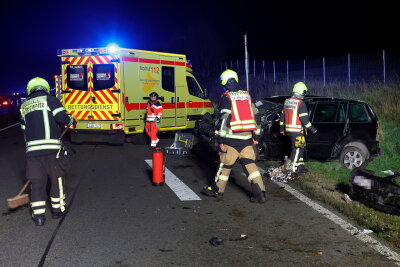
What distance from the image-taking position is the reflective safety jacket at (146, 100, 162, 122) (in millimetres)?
12967

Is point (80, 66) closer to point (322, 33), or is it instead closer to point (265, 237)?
point (265, 237)

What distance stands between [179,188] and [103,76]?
19.7 ft

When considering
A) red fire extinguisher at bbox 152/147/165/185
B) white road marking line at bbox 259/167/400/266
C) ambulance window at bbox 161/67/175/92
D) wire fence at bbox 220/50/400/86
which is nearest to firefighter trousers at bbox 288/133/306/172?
white road marking line at bbox 259/167/400/266

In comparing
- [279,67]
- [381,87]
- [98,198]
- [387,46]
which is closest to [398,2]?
[387,46]

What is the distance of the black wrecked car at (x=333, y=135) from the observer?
9.37 metres

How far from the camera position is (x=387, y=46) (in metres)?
45.0

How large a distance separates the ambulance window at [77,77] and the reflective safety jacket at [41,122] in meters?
7.32

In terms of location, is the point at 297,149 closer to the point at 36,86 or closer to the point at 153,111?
the point at 36,86

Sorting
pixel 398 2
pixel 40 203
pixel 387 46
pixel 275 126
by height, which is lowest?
pixel 40 203

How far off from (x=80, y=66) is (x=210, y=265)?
9.81 metres

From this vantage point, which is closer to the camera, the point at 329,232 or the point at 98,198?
the point at 329,232

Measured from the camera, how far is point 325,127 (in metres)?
9.38

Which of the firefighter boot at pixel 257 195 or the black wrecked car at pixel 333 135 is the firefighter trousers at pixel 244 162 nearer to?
the firefighter boot at pixel 257 195

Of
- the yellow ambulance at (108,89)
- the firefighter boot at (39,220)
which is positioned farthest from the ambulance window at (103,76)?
the firefighter boot at (39,220)
